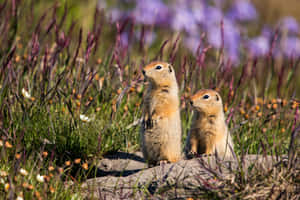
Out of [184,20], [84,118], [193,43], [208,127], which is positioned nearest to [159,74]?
[208,127]

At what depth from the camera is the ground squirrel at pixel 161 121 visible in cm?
397

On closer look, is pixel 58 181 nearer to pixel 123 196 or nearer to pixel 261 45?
pixel 123 196

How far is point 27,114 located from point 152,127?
1104mm

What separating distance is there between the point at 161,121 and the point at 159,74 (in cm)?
44

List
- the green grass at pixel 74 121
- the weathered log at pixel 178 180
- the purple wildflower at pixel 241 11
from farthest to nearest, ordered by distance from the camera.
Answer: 1. the purple wildflower at pixel 241 11
2. the green grass at pixel 74 121
3. the weathered log at pixel 178 180

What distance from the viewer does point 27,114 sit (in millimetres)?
3770

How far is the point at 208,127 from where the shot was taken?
158 inches

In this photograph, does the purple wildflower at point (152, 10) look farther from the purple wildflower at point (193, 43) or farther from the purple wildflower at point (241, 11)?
the purple wildflower at point (241, 11)

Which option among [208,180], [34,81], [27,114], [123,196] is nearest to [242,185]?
[208,180]

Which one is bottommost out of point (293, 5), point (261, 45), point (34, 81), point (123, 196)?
point (123, 196)

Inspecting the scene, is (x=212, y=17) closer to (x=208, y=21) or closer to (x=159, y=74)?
(x=208, y=21)

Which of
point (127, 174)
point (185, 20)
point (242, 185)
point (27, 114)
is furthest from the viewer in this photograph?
point (185, 20)

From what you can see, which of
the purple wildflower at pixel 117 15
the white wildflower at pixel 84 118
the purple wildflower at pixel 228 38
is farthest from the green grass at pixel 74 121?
the purple wildflower at pixel 228 38

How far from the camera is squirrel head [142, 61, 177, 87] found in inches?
160
